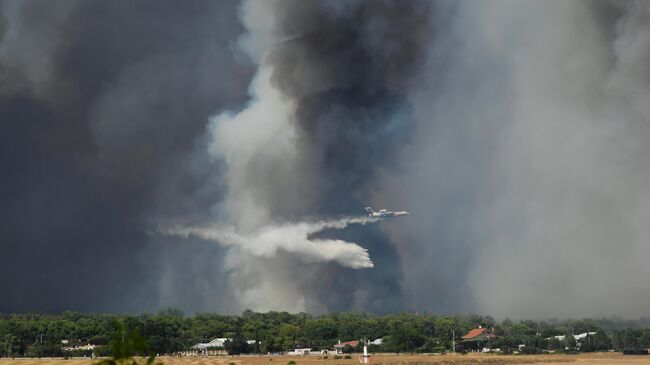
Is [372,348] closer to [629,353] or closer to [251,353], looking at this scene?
[251,353]

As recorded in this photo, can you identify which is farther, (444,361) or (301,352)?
(301,352)

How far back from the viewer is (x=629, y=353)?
516 feet

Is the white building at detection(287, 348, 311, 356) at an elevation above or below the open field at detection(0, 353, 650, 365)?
above

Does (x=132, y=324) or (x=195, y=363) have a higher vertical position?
(x=132, y=324)

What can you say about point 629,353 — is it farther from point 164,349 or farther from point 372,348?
point 164,349

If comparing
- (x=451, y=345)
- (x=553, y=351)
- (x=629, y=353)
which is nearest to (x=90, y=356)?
(x=451, y=345)

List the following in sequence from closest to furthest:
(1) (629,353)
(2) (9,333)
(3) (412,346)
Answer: (1) (629,353), (3) (412,346), (2) (9,333)

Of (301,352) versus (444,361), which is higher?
(301,352)

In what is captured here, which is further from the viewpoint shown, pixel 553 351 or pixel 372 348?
pixel 372 348

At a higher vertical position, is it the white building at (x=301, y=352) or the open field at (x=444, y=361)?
the white building at (x=301, y=352)

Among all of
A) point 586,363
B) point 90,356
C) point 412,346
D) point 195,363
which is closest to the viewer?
point 586,363

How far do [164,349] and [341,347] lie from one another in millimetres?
37315

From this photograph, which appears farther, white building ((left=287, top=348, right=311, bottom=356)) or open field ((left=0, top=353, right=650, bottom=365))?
white building ((left=287, top=348, right=311, bottom=356))

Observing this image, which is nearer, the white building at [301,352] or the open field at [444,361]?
the open field at [444,361]
